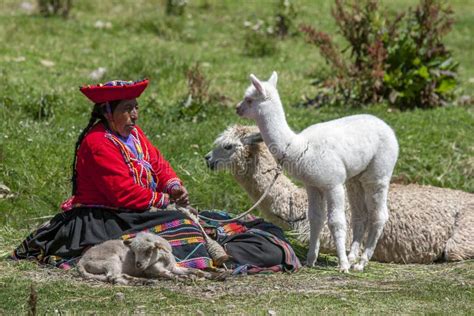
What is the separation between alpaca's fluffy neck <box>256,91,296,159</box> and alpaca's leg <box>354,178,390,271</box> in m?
0.83

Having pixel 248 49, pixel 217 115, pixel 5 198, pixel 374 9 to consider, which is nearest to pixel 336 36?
pixel 248 49

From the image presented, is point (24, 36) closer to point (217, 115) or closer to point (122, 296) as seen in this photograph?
point (217, 115)

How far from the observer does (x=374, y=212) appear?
756cm

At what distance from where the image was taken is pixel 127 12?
1891cm

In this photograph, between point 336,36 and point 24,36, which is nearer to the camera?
point 24,36

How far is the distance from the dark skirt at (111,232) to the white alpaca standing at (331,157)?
92 centimetres

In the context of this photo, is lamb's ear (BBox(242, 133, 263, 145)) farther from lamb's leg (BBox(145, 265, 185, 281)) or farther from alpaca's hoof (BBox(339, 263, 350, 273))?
lamb's leg (BBox(145, 265, 185, 281))

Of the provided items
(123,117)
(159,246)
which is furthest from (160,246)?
(123,117)

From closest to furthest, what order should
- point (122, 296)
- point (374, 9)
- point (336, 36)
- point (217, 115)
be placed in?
point (122, 296) < point (217, 115) < point (374, 9) < point (336, 36)

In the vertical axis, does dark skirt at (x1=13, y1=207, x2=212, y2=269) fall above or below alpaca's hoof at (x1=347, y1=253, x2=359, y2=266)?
above

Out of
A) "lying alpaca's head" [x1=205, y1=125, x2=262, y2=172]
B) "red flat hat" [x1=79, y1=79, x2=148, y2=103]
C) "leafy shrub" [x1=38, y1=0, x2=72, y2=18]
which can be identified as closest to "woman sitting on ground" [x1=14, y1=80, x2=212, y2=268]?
"red flat hat" [x1=79, y1=79, x2=148, y2=103]

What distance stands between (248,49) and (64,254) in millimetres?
9622

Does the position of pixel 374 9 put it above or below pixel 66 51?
above

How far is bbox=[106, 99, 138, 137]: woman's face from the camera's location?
7078mm
